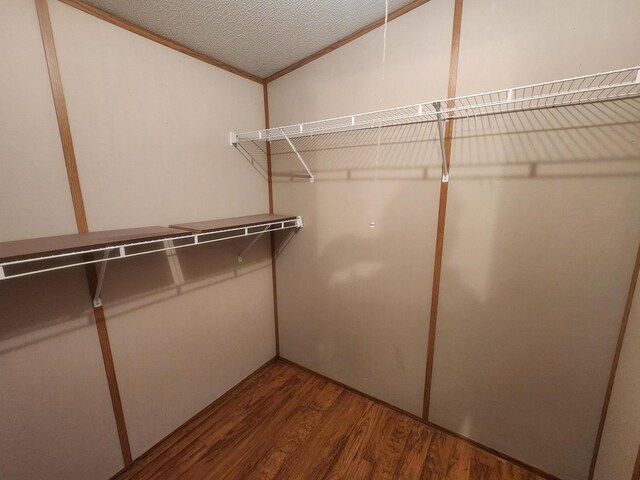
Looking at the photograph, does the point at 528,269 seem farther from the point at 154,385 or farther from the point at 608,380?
the point at 154,385

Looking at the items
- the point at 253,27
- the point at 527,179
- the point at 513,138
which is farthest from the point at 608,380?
the point at 253,27

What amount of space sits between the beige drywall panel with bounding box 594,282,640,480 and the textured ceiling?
1.86 metres

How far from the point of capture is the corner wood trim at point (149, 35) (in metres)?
1.24

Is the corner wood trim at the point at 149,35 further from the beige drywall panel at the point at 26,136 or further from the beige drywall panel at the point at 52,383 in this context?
the beige drywall panel at the point at 52,383

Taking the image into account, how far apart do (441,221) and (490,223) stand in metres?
0.23

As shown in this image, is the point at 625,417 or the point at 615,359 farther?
the point at 615,359

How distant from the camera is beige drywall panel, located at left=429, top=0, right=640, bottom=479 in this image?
1161 millimetres

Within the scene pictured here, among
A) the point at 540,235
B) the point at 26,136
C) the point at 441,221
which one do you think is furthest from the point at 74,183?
the point at 540,235

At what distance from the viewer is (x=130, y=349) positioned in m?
1.51

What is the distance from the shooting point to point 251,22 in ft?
4.82

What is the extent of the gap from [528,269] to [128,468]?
2353 millimetres

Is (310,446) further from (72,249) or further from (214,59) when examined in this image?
(214,59)

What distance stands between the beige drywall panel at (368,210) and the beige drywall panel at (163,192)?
43 cm

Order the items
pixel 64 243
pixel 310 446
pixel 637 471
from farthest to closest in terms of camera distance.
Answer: pixel 310 446 → pixel 64 243 → pixel 637 471
